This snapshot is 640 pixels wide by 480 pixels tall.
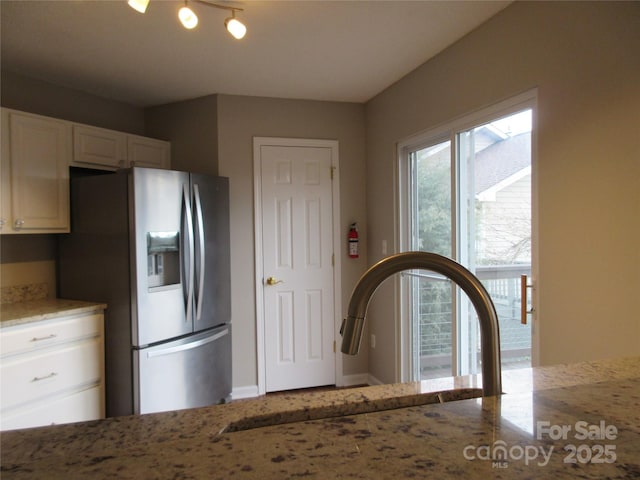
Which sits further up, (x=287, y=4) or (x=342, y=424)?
(x=287, y=4)

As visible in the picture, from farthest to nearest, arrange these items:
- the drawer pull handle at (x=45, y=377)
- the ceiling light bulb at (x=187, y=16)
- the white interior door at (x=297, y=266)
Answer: the white interior door at (x=297, y=266) → the drawer pull handle at (x=45, y=377) → the ceiling light bulb at (x=187, y=16)

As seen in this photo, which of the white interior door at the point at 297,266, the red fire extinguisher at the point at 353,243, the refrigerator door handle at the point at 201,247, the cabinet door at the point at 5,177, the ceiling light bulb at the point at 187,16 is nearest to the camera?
the ceiling light bulb at the point at 187,16

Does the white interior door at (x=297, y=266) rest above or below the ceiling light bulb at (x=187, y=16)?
below

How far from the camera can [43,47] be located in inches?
94.4

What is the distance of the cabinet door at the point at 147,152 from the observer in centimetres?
313

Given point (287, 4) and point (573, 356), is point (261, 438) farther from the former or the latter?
point (287, 4)

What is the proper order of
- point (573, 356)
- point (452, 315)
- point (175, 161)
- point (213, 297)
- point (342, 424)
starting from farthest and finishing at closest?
point (175, 161)
point (213, 297)
point (452, 315)
point (573, 356)
point (342, 424)

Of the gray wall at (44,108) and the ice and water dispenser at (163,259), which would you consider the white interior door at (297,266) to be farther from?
the gray wall at (44,108)

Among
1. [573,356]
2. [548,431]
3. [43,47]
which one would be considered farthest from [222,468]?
[43,47]

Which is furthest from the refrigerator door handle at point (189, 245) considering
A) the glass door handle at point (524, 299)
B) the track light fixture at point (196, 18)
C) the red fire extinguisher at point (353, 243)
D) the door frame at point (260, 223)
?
the glass door handle at point (524, 299)

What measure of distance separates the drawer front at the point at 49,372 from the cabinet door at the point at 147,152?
1.42 meters

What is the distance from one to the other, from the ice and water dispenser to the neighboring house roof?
1.94m

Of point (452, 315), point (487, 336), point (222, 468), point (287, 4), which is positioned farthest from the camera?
point (452, 315)

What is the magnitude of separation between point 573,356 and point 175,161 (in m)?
3.09
